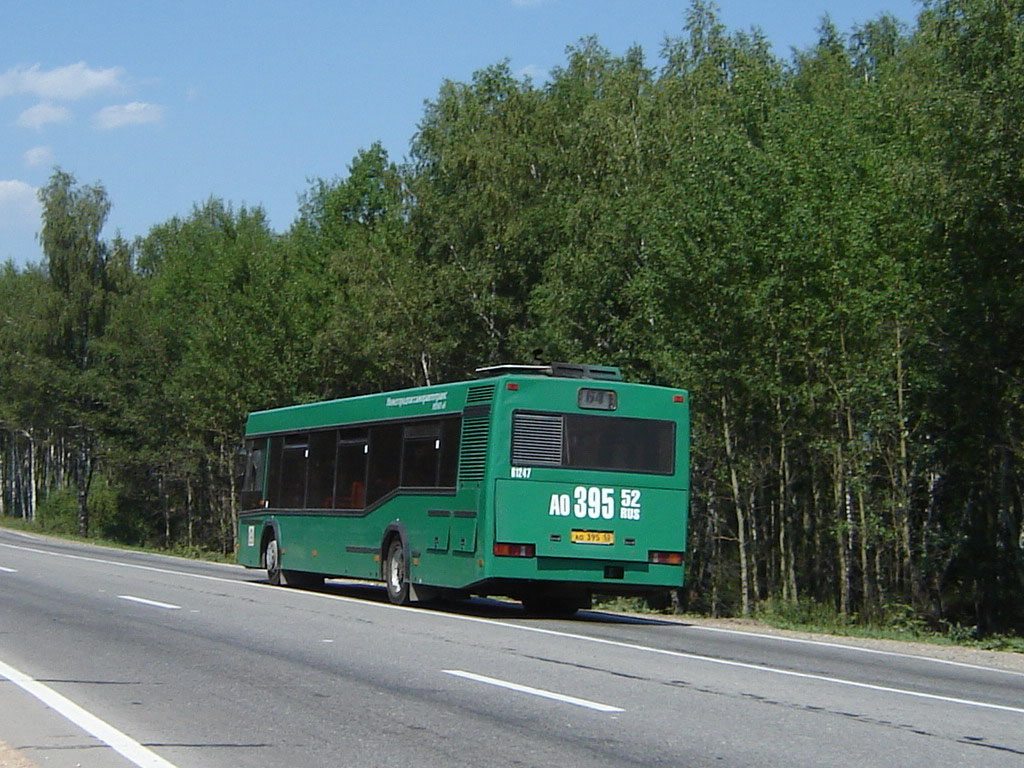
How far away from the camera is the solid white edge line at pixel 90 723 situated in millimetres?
8227

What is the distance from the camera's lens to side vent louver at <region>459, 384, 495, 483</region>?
64.0 ft

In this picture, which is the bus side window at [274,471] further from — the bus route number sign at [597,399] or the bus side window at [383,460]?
the bus route number sign at [597,399]

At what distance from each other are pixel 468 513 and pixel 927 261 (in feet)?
43.6

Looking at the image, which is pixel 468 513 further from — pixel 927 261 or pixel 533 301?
pixel 533 301

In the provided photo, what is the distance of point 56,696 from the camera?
10.8m

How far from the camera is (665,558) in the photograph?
788 inches

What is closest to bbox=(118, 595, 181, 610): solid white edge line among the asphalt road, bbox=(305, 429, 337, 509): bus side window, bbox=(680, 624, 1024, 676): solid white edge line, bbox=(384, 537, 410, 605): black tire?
the asphalt road

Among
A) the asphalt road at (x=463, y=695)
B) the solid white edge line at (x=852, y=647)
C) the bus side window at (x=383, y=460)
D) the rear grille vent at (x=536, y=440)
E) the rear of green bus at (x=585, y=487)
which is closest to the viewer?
the asphalt road at (x=463, y=695)

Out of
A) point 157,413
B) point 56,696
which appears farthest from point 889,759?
point 157,413

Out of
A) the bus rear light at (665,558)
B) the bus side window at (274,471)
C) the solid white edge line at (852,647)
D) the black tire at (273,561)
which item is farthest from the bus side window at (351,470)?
the solid white edge line at (852,647)

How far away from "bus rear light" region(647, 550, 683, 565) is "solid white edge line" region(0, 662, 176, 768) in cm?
965

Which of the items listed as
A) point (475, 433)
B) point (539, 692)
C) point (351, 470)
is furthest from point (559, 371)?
point (539, 692)

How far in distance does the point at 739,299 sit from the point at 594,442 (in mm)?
11885

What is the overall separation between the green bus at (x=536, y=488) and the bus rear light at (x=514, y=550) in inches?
0.5
